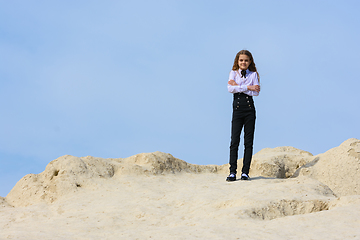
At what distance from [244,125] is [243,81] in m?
0.85

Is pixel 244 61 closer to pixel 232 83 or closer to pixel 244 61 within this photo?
pixel 244 61

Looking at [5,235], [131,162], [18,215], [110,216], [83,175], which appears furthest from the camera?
[131,162]

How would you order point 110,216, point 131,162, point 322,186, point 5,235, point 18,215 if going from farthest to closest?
point 131,162 → point 322,186 → point 18,215 → point 110,216 → point 5,235

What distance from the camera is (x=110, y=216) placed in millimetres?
5359

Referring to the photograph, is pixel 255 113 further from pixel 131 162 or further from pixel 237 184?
pixel 131 162

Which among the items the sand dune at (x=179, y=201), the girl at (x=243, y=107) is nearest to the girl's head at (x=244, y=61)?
the girl at (x=243, y=107)

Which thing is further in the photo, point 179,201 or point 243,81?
point 243,81

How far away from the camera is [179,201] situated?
5.88 meters

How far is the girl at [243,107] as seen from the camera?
7.09 meters

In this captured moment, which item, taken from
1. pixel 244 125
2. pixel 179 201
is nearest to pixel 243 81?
pixel 244 125

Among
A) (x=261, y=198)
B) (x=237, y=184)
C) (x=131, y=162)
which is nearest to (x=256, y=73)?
(x=237, y=184)

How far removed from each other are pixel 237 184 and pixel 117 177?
2.34 metres

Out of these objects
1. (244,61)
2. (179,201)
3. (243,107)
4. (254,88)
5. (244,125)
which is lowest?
(179,201)

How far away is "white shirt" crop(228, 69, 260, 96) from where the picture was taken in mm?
7059
